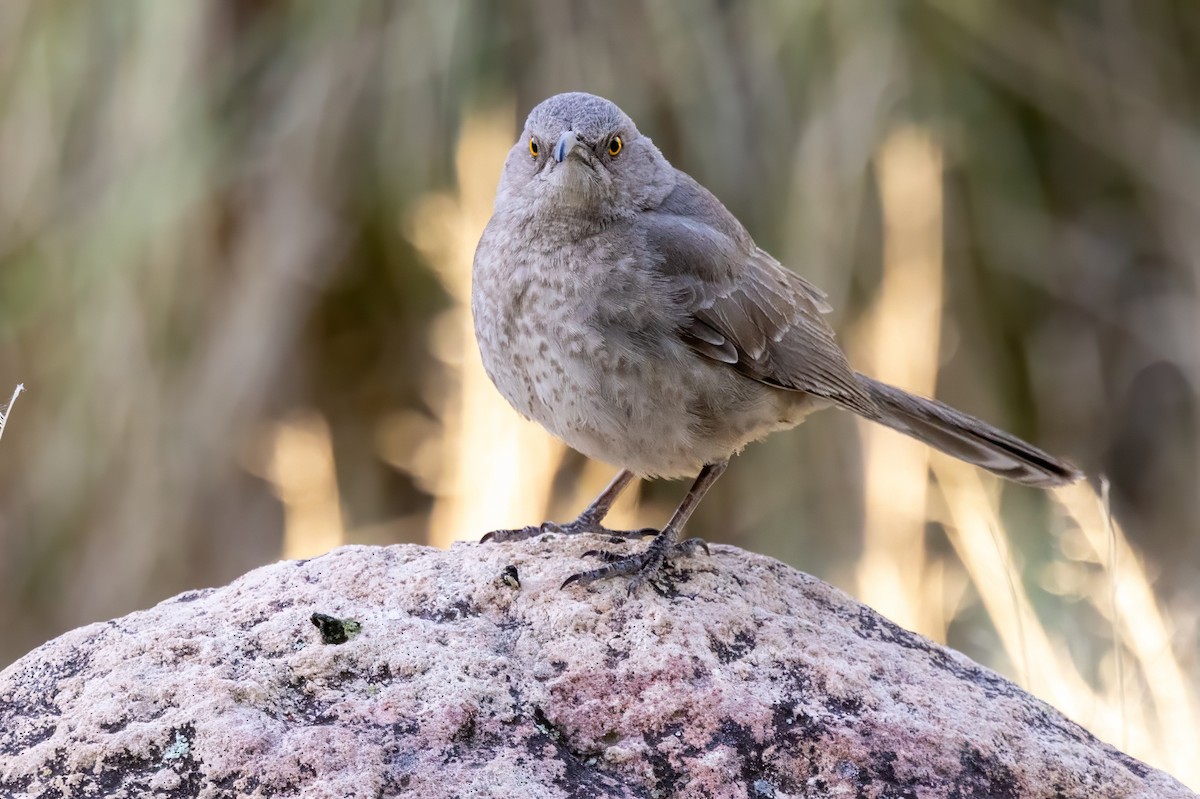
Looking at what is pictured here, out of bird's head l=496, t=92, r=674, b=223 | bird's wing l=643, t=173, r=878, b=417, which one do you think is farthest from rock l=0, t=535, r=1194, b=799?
bird's head l=496, t=92, r=674, b=223

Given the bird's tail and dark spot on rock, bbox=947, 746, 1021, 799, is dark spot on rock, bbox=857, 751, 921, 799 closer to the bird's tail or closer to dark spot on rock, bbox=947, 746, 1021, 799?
dark spot on rock, bbox=947, 746, 1021, 799

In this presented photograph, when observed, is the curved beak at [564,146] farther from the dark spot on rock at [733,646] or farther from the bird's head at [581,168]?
the dark spot on rock at [733,646]

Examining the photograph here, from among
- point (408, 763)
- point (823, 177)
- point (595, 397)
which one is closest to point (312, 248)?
point (823, 177)

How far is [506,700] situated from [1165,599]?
2.89 m

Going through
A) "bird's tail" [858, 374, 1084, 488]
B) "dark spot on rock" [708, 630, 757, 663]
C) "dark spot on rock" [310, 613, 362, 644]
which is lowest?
"dark spot on rock" [310, 613, 362, 644]

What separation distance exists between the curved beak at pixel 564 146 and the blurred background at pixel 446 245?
1.87 m

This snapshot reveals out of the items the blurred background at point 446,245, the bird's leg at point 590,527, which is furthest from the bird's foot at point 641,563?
the blurred background at point 446,245

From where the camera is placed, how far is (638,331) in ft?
9.59

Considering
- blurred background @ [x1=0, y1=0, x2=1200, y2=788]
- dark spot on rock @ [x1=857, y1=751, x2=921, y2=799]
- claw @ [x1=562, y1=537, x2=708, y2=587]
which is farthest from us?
blurred background @ [x1=0, y1=0, x2=1200, y2=788]

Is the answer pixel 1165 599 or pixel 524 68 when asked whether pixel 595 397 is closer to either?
pixel 1165 599

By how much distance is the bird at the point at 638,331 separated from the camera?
9.48 feet

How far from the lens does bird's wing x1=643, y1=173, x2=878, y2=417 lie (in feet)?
10.1

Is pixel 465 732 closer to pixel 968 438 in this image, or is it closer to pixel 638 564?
pixel 638 564

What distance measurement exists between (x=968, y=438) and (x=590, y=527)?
996 mm
